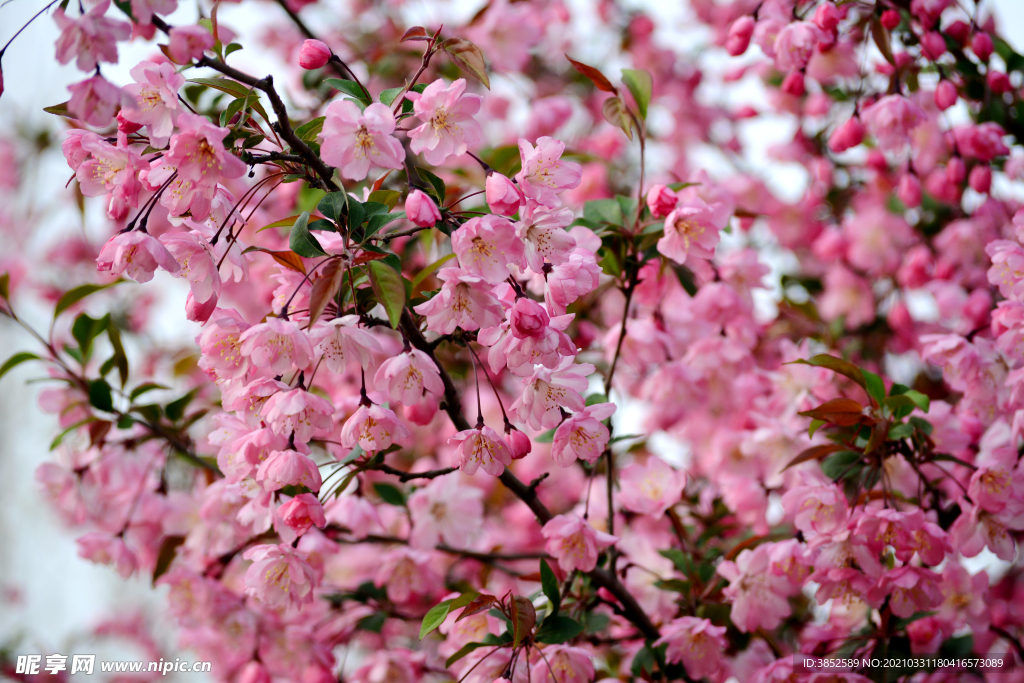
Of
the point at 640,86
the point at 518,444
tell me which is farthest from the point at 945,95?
the point at 518,444

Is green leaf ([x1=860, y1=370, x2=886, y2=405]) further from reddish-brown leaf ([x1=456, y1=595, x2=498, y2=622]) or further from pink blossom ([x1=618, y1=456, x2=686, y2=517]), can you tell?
reddish-brown leaf ([x1=456, y1=595, x2=498, y2=622])

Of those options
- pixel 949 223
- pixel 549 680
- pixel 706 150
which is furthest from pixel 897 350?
pixel 549 680

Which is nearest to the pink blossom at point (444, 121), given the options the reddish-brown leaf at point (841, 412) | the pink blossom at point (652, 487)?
the reddish-brown leaf at point (841, 412)

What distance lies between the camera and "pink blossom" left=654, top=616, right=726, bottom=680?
1222 mm

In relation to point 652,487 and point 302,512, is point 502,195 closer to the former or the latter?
point 302,512

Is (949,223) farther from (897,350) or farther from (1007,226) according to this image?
(897,350)

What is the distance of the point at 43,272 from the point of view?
346 cm

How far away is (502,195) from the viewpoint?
2.74ft

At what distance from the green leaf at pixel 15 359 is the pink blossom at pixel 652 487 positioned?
127cm

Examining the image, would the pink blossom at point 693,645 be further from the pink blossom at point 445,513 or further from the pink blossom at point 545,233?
the pink blossom at point 545,233

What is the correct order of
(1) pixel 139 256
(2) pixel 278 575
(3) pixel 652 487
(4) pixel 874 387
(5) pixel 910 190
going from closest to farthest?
1. (1) pixel 139 256
2. (2) pixel 278 575
3. (4) pixel 874 387
4. (3) pixel 652 487
5. (5) pixel 910 190

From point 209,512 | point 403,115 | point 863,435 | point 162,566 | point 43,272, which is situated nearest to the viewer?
point 403,115

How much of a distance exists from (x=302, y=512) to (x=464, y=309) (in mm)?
358

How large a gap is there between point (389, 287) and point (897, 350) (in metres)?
2.21
